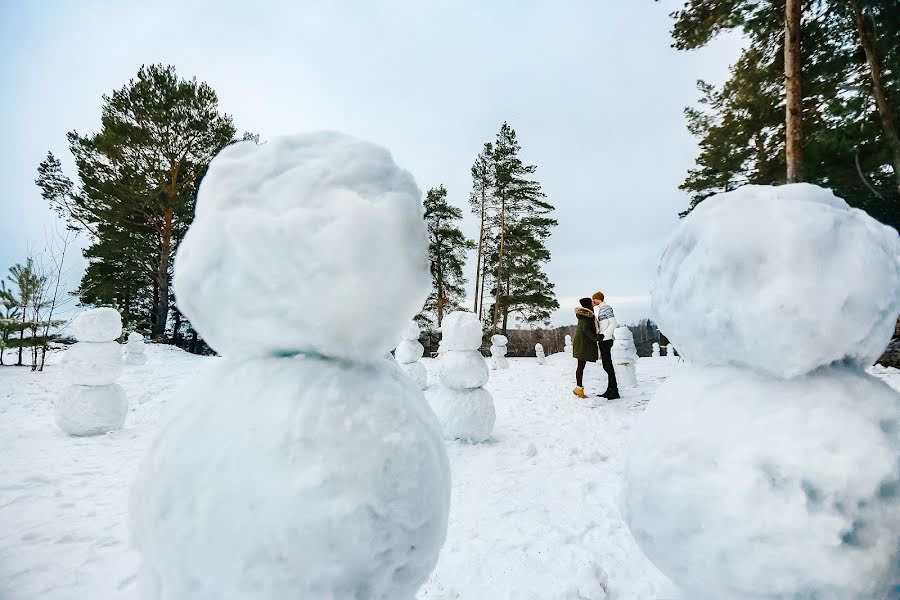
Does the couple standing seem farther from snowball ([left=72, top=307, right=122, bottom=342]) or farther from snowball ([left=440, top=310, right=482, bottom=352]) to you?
snowball ([left=72, top=307, right=122, bottom=342])

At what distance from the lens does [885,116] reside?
23.6 ft

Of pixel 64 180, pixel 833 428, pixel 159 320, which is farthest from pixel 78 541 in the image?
pixel 64 180

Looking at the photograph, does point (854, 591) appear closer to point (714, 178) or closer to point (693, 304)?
point (693, 304)

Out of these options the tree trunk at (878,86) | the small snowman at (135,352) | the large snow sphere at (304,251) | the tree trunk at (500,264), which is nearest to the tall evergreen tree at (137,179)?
the small snowman at (135,352)

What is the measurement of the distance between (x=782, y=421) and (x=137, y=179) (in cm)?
1926

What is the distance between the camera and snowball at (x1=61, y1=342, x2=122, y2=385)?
4762 mm

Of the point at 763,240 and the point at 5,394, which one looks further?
the point at 5,394

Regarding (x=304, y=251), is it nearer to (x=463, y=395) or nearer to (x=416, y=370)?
(x=463, y=395)

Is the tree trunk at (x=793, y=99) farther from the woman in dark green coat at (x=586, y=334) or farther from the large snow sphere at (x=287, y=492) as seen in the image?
the large snow sphere at (x=287, y=492)

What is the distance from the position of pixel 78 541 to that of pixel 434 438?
9.80 feet

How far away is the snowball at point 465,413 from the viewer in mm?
4531

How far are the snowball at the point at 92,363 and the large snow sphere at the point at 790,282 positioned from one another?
20.2ft

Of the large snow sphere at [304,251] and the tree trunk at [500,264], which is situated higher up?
the tree trunk at [500,264]

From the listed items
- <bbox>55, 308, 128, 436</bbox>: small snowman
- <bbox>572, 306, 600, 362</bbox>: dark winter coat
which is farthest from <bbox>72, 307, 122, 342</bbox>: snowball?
<bbox>572, 306, 600, 362</bbox>: dark winter coat
